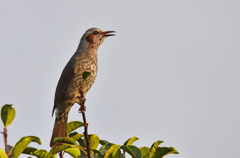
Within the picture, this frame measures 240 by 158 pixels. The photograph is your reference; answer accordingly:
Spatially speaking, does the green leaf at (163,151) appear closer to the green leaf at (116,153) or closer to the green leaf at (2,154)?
the green leaf at (116,153)

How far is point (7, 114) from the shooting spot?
9.57 ft

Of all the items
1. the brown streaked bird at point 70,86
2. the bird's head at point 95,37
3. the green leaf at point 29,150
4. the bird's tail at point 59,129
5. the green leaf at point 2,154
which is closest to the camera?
the green leaf at point 2,154

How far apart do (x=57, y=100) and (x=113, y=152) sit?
283 centimetres

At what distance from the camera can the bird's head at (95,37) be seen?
20.9 ft

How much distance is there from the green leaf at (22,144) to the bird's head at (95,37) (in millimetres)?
3442

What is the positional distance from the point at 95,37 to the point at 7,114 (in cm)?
370

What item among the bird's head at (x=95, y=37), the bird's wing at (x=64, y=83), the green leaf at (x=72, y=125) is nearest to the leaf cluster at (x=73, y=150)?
the green leaf at (x=72, y=125)

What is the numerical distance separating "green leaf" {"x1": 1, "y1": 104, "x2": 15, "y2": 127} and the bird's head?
3.50m

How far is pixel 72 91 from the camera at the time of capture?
5.70 m

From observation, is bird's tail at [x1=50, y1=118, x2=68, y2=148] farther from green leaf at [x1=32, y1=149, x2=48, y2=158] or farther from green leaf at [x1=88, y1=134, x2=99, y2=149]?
green leaf at [x1=32, y1=149, x2=48, y2=158]

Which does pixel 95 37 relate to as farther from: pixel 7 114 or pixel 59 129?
pixel 7 114

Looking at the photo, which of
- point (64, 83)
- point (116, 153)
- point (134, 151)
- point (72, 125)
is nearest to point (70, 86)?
point (64, 83)

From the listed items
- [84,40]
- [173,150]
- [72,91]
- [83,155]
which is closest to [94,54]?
[84,40]

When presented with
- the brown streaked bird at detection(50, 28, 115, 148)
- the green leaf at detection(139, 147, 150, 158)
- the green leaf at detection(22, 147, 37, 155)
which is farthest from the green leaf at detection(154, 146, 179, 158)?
the brown streaked bird at detection(50, 28, 115, 148)
